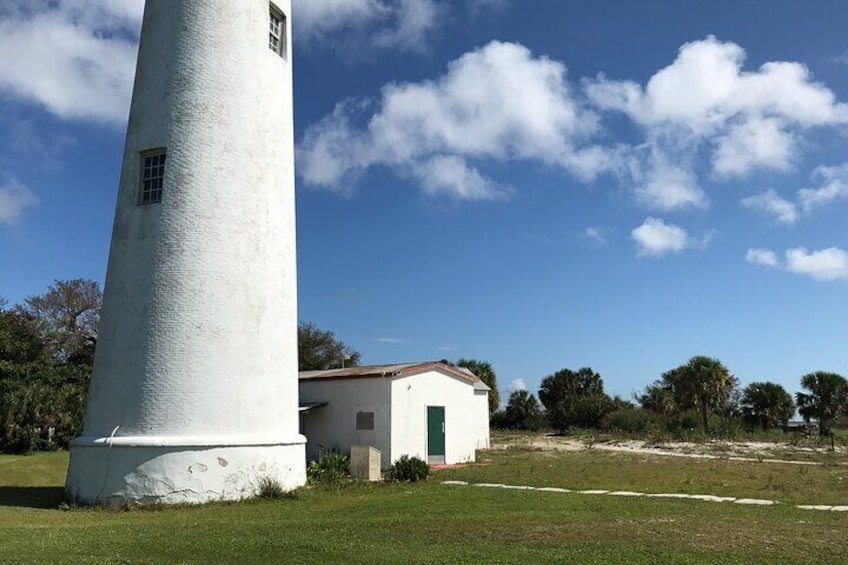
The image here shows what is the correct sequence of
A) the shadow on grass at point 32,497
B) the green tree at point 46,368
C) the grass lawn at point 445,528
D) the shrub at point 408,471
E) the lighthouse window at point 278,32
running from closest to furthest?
the grass lawn at point 445,528
the shadow on grass at point 32,497
the lighthouse window at point 278,32
the shrub at point 408,471
the green tree at point 46,368

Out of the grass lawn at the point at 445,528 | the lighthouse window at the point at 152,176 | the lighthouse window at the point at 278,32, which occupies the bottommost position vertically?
the grass lawn at the point at 445,528

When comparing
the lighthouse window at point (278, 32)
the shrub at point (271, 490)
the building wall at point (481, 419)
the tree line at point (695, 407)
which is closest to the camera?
the shrub at point (271, 490)

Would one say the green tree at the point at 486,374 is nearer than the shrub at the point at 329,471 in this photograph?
No

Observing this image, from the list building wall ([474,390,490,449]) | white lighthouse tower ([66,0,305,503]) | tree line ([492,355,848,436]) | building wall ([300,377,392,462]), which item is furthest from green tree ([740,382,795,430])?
white lighthouse tower ([66,0,305,503])

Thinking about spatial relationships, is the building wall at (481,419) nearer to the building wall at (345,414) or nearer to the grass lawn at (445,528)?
the building wall at (345,414)

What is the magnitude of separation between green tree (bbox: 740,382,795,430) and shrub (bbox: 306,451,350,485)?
3832 centimetres

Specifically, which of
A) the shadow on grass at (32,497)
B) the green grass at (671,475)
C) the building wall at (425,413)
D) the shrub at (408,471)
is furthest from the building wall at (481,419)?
the shadow on grass at (32,497)

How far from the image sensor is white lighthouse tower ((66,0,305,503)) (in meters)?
13.8

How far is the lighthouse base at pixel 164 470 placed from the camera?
13422 millimetres

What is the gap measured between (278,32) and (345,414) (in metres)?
11.9

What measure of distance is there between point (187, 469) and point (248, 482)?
4.25 feet

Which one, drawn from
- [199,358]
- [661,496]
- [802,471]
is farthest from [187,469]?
[802,471]

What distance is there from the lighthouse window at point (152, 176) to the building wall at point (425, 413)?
9602 mm

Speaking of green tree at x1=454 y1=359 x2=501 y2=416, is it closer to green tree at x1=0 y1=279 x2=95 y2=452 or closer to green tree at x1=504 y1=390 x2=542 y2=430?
green tree at x1=504 y1=390 x2=542 y2=430
